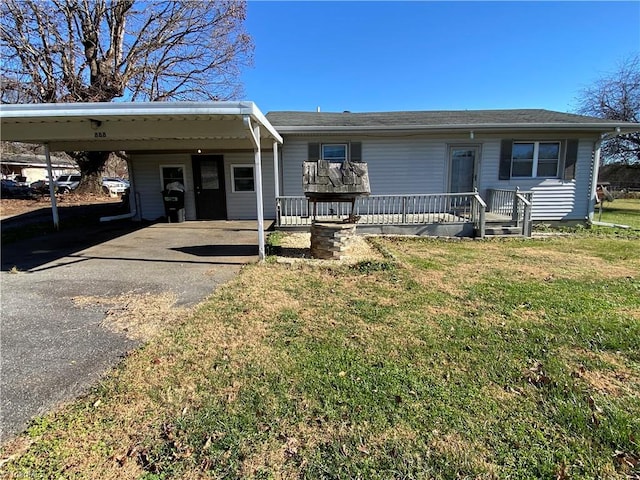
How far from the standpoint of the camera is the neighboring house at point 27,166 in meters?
36.0

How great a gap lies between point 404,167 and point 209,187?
6361 mm

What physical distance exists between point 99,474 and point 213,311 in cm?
221

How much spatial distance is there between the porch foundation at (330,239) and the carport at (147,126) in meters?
1.07

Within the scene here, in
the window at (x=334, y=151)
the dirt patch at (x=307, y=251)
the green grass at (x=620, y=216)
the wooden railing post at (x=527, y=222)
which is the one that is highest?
the window at (x=334, y=151)

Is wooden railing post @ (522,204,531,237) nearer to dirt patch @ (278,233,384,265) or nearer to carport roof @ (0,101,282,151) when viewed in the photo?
dirt patch @ (278,233,384,265)

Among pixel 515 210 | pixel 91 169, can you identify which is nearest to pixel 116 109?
pixel 515 210

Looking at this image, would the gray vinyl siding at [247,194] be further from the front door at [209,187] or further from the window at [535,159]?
the window at [535,159]

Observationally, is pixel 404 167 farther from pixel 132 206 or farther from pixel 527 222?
pixel 132 206

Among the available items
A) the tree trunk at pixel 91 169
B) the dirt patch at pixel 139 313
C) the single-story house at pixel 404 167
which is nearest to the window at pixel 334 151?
the single-story house at pixel 404 167

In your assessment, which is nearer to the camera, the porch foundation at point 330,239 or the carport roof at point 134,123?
the carport roof at point 134,123

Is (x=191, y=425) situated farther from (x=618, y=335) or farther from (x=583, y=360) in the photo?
(x=618, y=335)

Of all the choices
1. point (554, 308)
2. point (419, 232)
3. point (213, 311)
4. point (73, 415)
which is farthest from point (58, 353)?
point (419, 232)

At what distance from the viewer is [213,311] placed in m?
3.96

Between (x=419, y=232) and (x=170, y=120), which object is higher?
(x=170, y=120)
